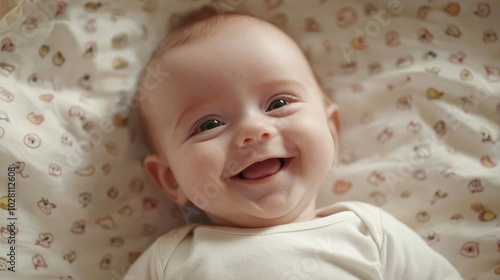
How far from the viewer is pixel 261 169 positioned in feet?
3.83

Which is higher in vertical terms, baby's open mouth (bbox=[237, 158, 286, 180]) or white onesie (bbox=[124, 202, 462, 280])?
A: baby's open mouth (bbox=[237, 158, 286, 180])

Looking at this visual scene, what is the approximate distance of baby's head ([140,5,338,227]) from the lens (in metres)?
1.15

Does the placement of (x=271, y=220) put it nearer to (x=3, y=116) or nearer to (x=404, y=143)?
(x=404, y=143)

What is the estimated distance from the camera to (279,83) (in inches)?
47.9

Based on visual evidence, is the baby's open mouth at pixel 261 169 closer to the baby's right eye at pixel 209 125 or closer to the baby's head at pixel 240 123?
the baby's head at pixel 240 123

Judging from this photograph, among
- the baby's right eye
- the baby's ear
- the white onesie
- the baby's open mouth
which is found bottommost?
the white onesie

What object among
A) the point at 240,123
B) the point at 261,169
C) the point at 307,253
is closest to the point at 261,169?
the point at 261,169

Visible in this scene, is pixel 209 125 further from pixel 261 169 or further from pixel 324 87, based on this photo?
pixel 324 87

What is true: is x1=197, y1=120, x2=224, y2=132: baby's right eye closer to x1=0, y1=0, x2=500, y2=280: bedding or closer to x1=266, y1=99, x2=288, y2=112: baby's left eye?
x1=266, y1=99, x2=288, y2=112: baby's left eye

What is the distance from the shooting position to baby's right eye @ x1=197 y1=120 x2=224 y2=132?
1.20 meters

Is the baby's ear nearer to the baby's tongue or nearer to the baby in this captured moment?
the baby

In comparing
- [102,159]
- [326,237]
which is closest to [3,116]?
[102,159]

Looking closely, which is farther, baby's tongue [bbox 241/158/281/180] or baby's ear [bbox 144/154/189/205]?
baby's ear [bbox 144/154/189/205]

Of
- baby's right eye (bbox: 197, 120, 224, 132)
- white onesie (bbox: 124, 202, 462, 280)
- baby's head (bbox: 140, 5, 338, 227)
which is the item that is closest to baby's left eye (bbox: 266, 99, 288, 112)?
baby's head (bbox: 140, 5, 338, 227)
